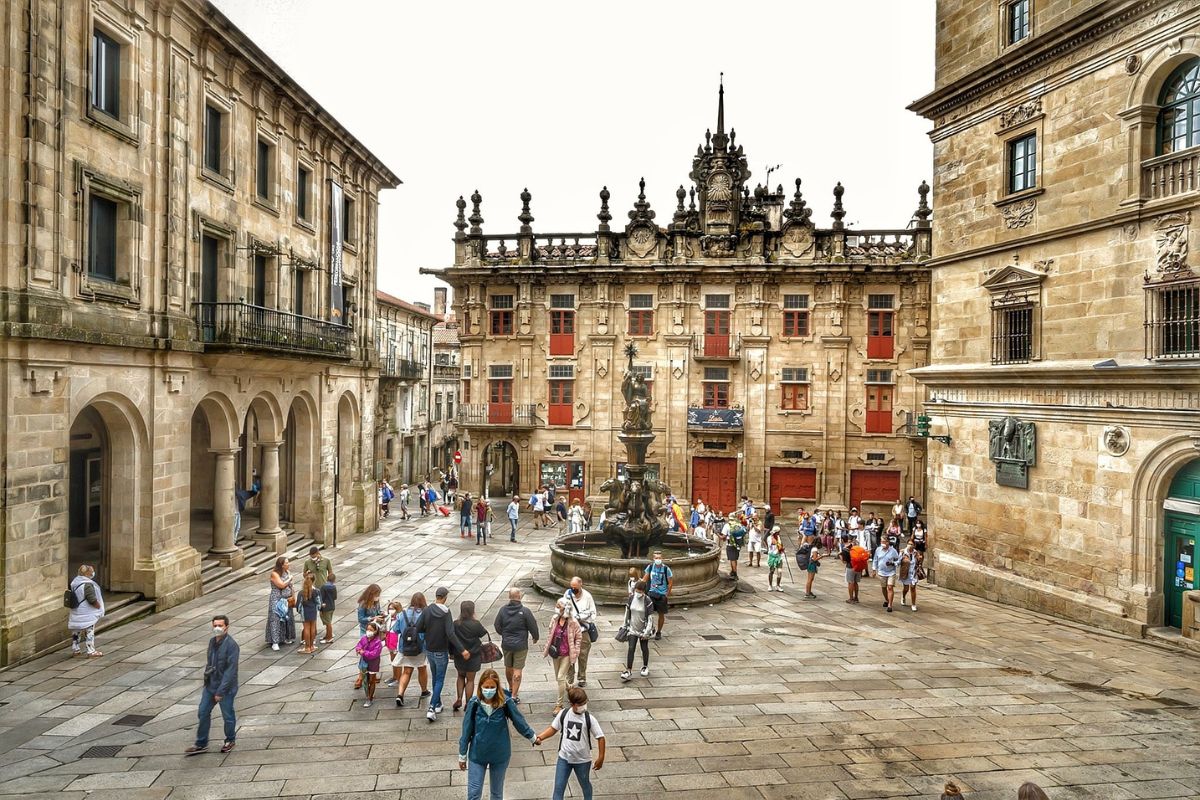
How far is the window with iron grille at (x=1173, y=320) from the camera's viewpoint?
13.2 metres

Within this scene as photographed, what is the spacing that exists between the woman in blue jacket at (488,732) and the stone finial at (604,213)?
28.5 meters

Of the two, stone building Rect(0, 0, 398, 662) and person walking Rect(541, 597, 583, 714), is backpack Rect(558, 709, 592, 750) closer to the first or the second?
person walking Rect(541, 597, 583, 714)

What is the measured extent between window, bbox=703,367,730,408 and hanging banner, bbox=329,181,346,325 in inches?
647

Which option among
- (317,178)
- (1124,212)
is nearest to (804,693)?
(1124,212)

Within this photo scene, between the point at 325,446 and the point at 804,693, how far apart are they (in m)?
17.2

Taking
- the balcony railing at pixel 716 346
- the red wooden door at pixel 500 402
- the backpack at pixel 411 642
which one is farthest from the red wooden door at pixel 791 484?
the backpack at pixel 411 642

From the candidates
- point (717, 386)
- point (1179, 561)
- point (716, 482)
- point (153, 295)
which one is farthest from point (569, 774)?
point (717, 386)

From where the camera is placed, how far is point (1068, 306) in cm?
1552

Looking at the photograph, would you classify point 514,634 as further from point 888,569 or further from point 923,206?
point 923,206

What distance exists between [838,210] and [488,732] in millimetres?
30482

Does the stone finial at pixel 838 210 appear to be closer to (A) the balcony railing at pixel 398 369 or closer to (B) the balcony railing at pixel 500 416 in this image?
(B) the balcony railing at pixel 500 416

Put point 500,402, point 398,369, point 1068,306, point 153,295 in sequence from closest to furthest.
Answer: point 153,295 → point 1068,306 → point 500,402 → point 398,369

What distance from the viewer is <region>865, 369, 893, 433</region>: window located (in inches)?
1251

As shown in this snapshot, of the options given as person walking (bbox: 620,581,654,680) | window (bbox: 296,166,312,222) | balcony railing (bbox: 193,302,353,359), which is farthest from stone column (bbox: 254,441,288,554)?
person walking (bbox: 620,581,654,680)
